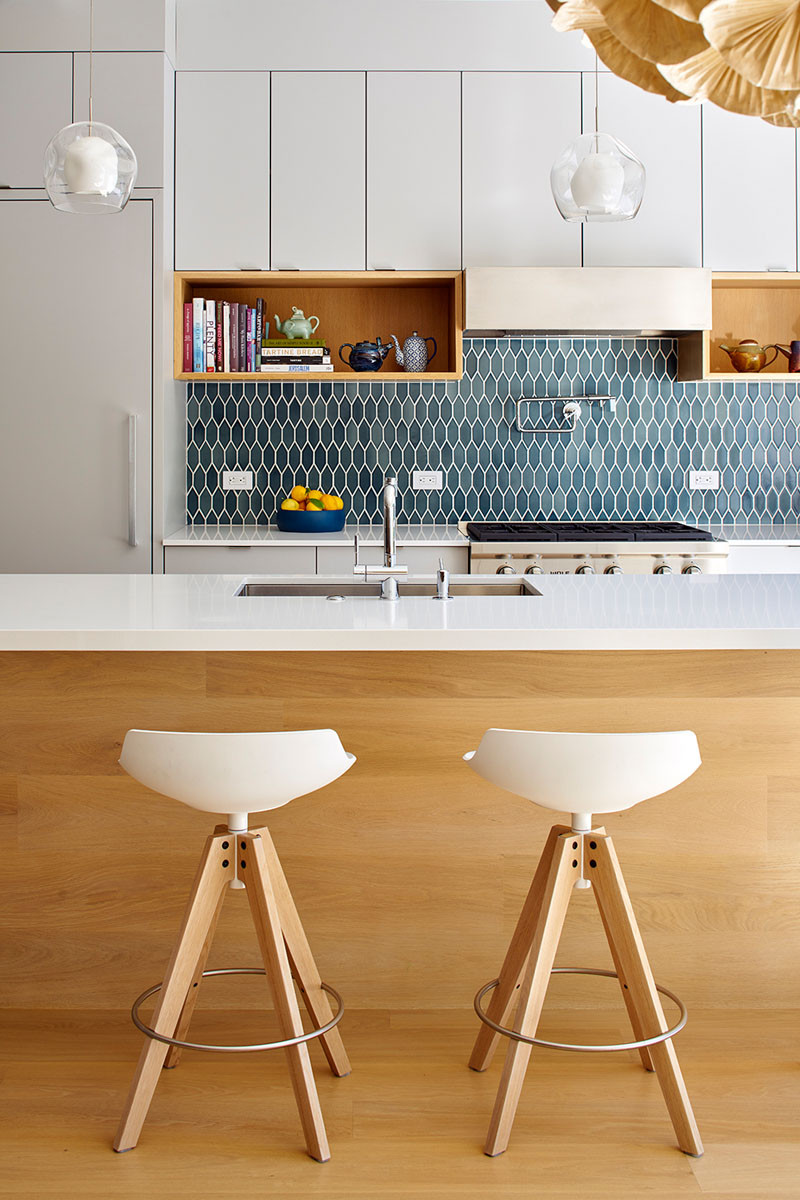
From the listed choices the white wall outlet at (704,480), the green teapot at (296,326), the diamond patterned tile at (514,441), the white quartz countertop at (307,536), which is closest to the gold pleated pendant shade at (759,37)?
the white quartz countertop at (307,536)

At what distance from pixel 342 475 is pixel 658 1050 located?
321 centimetres

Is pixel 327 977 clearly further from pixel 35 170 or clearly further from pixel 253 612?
pixel 35 170

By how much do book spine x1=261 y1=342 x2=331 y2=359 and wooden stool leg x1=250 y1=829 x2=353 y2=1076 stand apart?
2.74 metres

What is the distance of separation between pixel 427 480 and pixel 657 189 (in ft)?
5.03

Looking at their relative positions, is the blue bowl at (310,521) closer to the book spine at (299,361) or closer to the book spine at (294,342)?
the book spine at (299,361)

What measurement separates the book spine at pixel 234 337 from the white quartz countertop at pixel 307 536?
69 cm

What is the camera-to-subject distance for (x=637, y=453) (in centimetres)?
464

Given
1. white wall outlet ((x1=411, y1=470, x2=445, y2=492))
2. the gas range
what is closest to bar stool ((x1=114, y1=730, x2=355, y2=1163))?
the gas range

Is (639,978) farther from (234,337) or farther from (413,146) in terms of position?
(413,146)

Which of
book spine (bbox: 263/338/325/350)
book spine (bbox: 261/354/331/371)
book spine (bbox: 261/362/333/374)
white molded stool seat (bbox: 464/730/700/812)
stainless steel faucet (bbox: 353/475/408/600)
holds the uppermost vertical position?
book spine (bbox: 263/338/325/350)

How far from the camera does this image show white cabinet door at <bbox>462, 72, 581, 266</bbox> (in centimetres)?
419

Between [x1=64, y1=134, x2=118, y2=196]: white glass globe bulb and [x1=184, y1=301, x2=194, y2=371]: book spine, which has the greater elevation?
[x1=184, y1=301, x2=194, y2=371]: book spine

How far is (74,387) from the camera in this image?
13.2ft

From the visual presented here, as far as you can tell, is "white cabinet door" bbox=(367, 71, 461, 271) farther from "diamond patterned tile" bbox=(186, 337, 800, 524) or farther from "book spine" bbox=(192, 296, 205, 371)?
"book spine" bbox=(192, 296, 205, 371)
